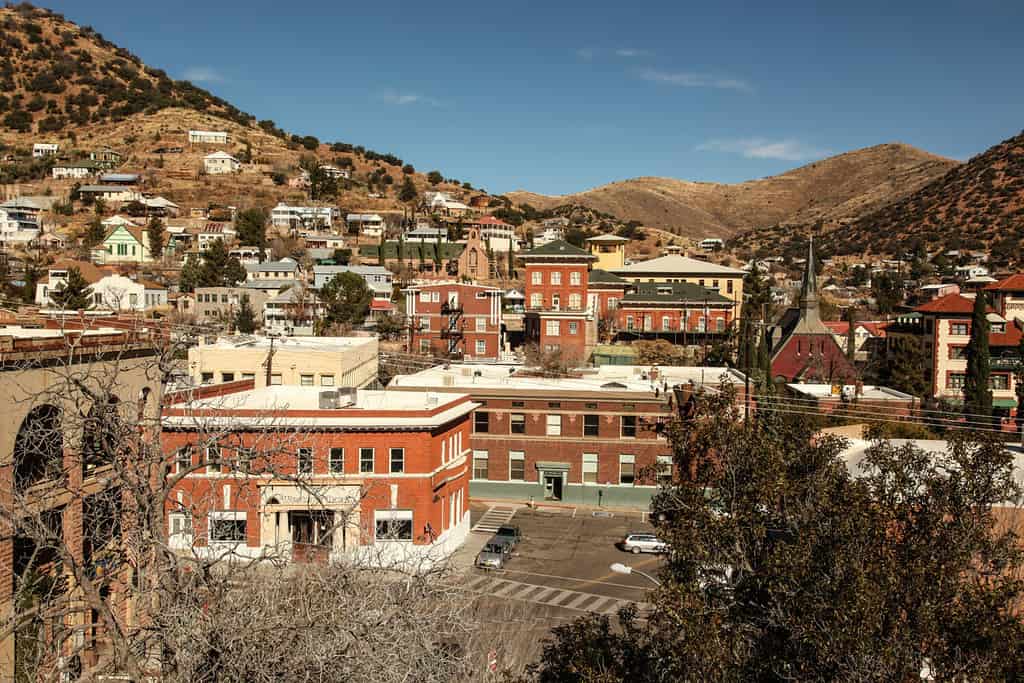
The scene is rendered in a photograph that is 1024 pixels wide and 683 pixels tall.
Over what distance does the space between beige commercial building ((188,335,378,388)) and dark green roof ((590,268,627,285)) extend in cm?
4237

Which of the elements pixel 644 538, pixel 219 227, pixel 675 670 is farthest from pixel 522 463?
pixel 219 227

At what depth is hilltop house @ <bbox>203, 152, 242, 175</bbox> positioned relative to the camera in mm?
162625

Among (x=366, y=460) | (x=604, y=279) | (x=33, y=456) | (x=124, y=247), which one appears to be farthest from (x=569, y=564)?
(x=124, y=247)

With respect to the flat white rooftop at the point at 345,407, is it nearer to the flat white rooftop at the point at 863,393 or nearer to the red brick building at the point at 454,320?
the flat white rooftop at the point at 863,393

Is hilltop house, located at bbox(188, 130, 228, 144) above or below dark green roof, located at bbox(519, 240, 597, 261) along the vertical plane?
above

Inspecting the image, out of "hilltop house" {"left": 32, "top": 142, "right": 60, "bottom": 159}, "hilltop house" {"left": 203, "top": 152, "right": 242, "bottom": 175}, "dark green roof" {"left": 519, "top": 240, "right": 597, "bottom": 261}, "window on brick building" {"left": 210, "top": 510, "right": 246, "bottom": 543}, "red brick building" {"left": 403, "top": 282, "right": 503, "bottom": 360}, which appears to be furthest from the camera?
"hilltop house" {"left": 32, "top": 142, "right": 60, "bottom": 159}

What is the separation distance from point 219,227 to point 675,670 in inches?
5043

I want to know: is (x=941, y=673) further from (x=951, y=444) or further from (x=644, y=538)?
(x=644, y=538)

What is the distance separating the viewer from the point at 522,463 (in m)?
A: 47.4

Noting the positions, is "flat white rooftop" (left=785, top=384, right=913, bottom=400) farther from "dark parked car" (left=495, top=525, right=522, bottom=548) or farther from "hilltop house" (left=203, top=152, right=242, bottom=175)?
"hilltop house" (left=203, top=152, right=242, bottom=175)

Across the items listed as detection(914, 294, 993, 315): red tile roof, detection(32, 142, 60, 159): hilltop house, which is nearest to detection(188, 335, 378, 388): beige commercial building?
detection(914, 294, 993, 315): red tile roof

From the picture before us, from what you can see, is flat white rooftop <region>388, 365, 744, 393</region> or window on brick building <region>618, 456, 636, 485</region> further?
flat white rooftop <region>388, 365, 744, 393</region>

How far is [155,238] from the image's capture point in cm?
11794

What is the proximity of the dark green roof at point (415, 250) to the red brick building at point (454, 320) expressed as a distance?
44328mm
